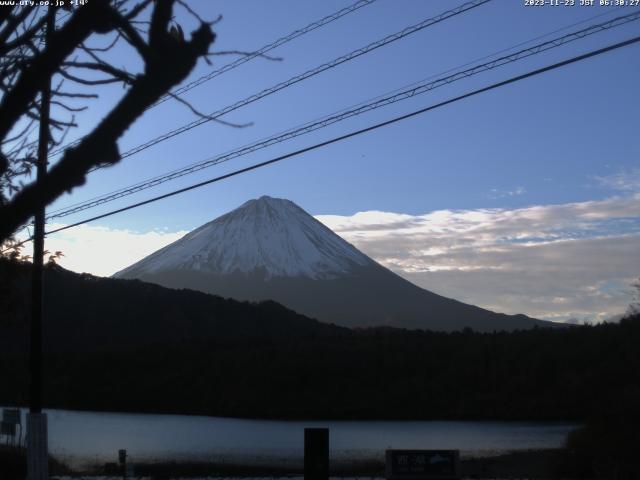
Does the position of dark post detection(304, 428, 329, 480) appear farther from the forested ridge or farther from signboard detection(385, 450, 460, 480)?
the forested ridge

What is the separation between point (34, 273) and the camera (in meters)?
14.2

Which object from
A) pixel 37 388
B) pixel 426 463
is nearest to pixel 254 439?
pixel 37 388

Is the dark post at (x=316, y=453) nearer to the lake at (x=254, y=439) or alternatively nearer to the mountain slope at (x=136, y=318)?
the lake at (x=254, y=439)

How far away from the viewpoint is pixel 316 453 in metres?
11.3

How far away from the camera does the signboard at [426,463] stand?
12.4m

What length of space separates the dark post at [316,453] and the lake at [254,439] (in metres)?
18.9

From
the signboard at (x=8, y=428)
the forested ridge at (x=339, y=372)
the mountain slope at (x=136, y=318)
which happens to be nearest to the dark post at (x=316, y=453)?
the signboard at (x=8, y=428)

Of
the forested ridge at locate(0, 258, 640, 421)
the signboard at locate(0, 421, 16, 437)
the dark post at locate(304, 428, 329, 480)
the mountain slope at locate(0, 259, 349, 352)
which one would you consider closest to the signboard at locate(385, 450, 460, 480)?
the dark post at locate(304, 428, 329, 480)

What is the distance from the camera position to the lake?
109 feet

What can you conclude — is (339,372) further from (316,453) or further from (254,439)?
(316,453)

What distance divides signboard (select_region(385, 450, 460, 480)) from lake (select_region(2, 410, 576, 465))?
18281mm

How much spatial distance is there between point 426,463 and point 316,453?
1878 millimetres

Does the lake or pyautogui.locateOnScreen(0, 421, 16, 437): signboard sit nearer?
pyautogui.locateOnScreen(0, 421, 16, 437): signboard

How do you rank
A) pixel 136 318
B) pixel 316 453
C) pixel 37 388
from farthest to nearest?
1. pixel 136 318
2. pixel 37 388
3. pixel 316 453
